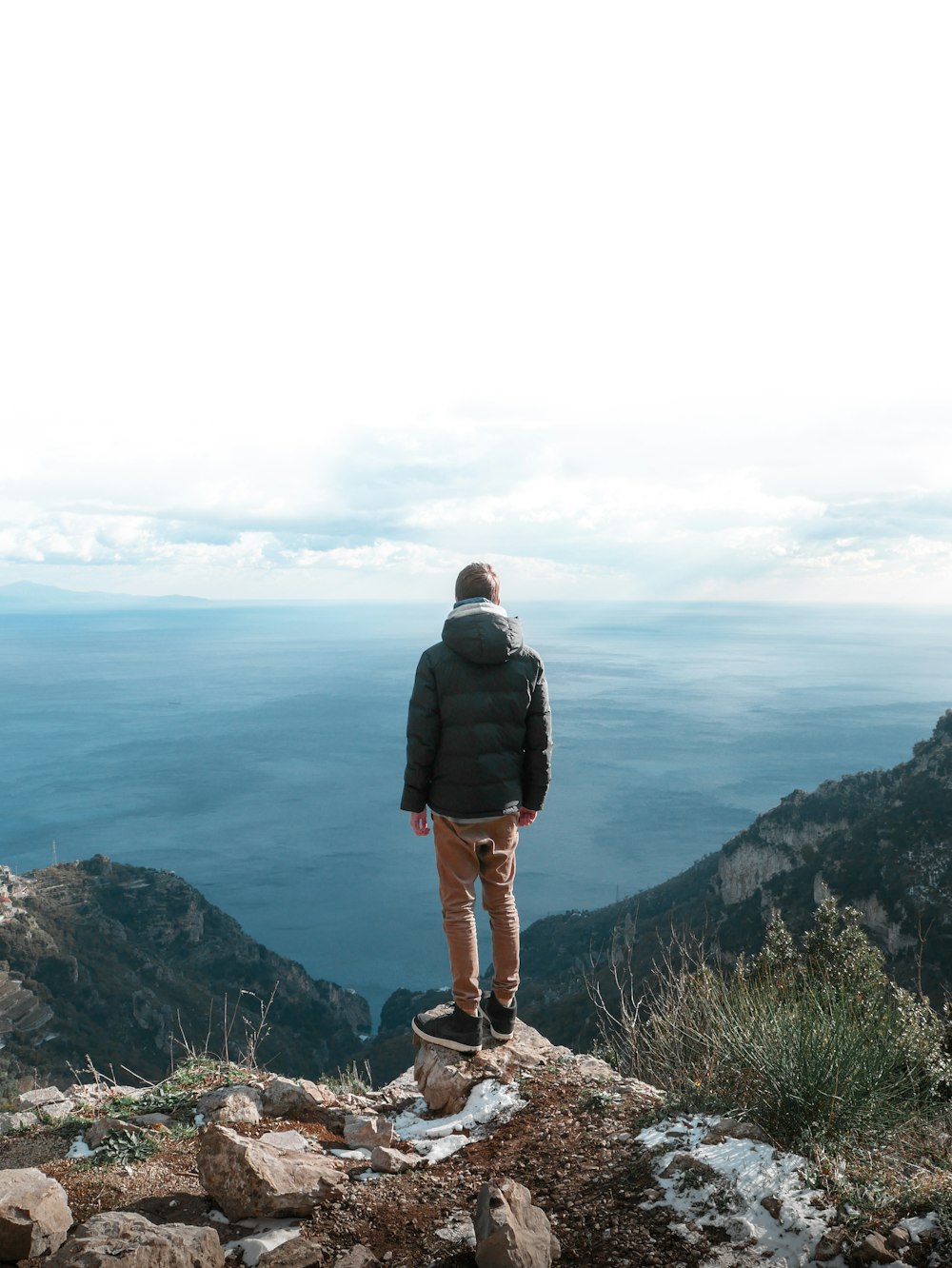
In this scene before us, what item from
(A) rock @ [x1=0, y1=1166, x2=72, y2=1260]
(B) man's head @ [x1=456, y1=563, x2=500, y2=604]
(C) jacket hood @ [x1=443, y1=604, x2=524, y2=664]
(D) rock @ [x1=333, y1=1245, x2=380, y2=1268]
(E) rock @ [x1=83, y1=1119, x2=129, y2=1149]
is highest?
(B) man's head @ [x1=456, y1=563, x2=500, y2=604]

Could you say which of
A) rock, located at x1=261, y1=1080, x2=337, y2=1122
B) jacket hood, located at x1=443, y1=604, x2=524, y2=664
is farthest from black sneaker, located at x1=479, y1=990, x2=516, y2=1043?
jacket hood, located at x1=443, y1=604, x2=524, y2=664

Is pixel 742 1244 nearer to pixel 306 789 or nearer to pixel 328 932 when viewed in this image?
pixel 328 932

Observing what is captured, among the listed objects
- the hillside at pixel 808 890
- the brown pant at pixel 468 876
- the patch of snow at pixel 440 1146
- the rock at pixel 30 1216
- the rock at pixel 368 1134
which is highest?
the brown pant at pixel 468 876

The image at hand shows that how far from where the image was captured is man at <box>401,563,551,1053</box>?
3.76 m

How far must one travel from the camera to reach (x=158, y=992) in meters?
45.5

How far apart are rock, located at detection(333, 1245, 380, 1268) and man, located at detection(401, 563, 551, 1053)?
1406 mm

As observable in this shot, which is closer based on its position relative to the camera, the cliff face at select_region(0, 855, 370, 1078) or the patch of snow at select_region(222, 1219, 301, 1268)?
the patch of snow at select_region(222, 1219, 301, 1268)

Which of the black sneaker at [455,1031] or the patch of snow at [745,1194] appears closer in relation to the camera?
the patch of snow at [745,1194]

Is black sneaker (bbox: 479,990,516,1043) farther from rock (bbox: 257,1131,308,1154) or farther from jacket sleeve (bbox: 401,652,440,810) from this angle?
jacket sleeve (bbox: 401,652,440,810)

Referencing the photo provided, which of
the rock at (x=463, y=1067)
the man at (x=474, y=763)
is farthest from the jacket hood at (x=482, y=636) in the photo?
the rock at (x=463, y=1067)

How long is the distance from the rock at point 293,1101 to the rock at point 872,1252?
2.37 metres

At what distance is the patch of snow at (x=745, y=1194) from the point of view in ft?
7.62

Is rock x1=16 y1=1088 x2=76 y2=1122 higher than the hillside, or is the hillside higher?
rock x1=16 y1=1088 x2=76 y2=1122

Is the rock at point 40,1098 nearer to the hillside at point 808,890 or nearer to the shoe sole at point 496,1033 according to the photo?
the shoe sole at point 496,1033
